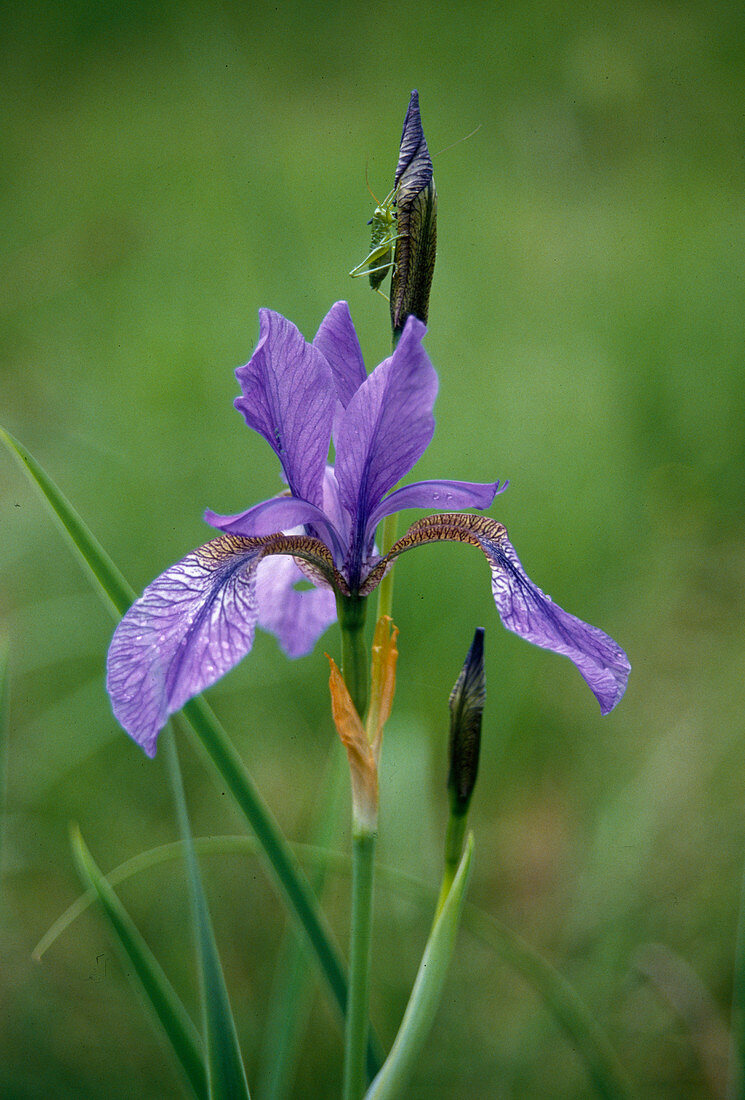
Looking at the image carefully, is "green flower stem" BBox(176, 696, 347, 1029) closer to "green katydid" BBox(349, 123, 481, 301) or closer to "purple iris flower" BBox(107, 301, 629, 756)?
"purple iris flower" BBox(107, 301, 629, 756)

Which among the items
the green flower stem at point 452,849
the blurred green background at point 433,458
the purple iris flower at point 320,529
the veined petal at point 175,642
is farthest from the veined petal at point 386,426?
the blurred green background at point 433,458

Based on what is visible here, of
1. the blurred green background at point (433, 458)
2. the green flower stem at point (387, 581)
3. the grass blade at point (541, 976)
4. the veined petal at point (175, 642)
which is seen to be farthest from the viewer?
the blurred green background at point (433, 458)

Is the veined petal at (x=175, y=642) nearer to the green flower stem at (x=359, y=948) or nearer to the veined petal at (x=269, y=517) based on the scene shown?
the veined petal at (x=269, y=517)

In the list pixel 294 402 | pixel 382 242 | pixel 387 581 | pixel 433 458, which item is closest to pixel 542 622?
pixel 387 581

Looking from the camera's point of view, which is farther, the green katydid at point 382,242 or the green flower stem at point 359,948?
the green katydid at point 382,242

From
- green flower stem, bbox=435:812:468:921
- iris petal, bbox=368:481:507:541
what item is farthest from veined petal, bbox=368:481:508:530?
green flower stem, bbox=435:812:468:921
